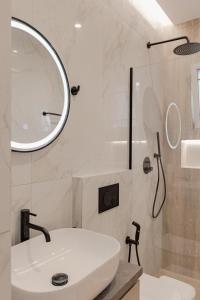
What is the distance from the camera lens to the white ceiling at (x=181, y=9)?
7.80 feet

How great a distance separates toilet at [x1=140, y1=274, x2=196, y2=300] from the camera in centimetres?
181

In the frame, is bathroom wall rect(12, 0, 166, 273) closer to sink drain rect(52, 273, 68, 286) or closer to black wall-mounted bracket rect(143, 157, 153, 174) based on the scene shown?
black wall-mounted bracket rect(143, 157, 153, 174)

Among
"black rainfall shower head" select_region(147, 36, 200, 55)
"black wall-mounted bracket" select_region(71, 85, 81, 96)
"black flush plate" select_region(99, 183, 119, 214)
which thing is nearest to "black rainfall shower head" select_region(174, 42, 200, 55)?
"black rainfall shower head" select_region(147, 36, 200, 55)

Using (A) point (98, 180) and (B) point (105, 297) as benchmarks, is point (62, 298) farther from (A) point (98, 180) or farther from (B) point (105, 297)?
(A) point (98, 180)

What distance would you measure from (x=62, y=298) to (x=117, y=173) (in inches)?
45.4

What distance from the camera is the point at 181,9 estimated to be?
98.3 inches

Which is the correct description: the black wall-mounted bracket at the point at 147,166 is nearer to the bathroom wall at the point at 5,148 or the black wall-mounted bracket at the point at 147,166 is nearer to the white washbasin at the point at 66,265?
the white washbasin at the point at 66,265

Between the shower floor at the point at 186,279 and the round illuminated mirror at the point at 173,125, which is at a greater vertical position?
the round illuminated mirror at the point at 173,125

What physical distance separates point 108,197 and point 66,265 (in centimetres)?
65

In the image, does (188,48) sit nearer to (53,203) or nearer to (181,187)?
(181,187)

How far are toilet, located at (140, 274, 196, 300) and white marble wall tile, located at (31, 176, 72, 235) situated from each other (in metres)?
0.84

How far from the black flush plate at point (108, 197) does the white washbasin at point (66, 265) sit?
376mm

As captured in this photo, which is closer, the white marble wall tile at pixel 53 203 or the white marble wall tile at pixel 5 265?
the white marble wall tile at pixel 5 265

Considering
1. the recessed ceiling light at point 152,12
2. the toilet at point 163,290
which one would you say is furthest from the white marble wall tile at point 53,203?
the recessed ceiling light at point 152,12
